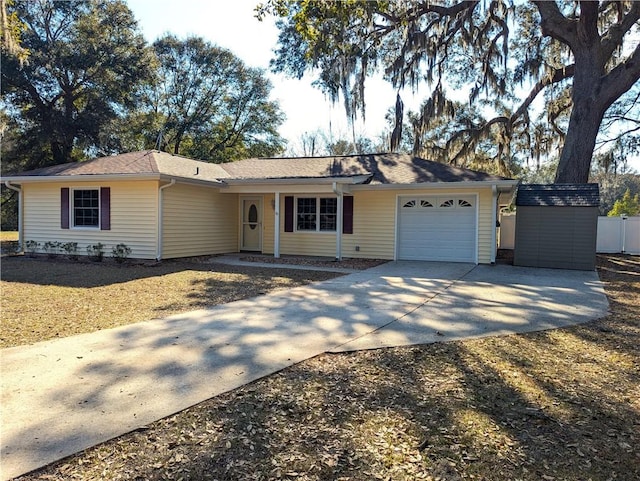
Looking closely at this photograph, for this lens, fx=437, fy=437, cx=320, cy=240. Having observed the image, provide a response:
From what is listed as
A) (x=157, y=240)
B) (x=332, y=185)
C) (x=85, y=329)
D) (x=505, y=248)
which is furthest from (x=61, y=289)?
(x=505, y=248)

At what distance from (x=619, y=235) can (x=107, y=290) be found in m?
A: 18.2

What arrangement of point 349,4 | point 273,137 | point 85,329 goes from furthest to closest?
point 273,137
point 349,4
point 85,329

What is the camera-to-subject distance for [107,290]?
7934 mm

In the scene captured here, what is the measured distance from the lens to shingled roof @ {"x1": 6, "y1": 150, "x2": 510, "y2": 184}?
40.8ft

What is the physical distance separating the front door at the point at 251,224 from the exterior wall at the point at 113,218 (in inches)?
150

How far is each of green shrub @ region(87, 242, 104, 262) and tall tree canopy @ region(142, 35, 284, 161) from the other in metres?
16.6

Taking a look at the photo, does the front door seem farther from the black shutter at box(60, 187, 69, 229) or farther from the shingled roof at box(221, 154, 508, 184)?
the black shutter at box(60, 187, 69, 229)

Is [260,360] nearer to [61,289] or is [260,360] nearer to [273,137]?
[61,289]

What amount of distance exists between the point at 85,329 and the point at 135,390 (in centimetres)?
225

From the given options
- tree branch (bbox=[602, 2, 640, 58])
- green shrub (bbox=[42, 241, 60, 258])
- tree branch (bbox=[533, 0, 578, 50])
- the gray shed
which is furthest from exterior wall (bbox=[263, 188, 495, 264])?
tree branch (bbox=[602, 2, 640, 58])

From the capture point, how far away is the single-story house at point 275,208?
12156 millimetres

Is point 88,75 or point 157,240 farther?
point 88,75

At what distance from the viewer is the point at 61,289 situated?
793 cm

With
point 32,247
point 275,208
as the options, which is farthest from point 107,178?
point 275,208
